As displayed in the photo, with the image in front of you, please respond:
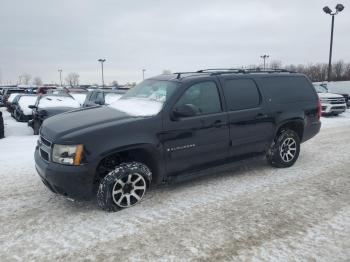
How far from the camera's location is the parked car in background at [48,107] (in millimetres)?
10789

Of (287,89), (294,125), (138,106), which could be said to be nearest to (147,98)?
(138,106)

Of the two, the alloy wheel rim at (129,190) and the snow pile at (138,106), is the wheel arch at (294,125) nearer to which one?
the snow pile at (138,106)

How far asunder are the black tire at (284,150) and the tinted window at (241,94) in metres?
0.93

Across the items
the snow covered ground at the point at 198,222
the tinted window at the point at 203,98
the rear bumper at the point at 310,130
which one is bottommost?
the snow covered ground at the point at 198,222

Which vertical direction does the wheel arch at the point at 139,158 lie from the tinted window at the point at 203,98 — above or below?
below

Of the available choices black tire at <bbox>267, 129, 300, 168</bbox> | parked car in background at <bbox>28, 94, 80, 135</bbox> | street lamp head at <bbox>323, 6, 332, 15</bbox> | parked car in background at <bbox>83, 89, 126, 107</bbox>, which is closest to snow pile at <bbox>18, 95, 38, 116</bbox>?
parked car in background at <bbox>28, 94, 80, 135</bbox>

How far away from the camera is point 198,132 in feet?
16.4

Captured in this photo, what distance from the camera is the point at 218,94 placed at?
538 cm

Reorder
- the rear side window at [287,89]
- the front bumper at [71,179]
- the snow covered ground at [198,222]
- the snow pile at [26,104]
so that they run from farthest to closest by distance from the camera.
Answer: the snow pile at [26,104] → the rear side window at [287,89] → the front bumper at [71,179] → the snow covered ground at [198,222]

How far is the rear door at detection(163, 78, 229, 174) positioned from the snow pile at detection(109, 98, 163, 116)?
0.79 ft

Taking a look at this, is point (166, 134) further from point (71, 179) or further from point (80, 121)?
point (71, 179)

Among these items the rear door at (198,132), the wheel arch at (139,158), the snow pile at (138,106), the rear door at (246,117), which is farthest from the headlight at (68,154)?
the rear door at (246,117)

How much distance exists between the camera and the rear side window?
20.3 ft

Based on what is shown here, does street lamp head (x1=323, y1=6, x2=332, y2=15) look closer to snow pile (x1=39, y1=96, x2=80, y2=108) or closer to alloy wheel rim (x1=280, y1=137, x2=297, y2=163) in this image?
snow pile (x1=39, y1=96, x2=80, y2=108)
